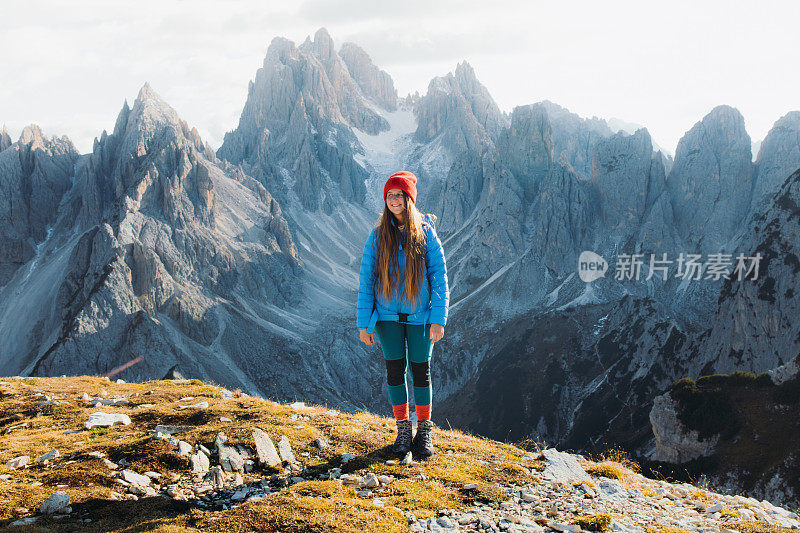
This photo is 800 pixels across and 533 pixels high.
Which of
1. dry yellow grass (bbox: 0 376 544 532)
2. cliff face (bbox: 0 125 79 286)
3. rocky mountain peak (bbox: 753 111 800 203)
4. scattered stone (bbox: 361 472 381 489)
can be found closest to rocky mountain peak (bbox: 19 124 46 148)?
cliff face (bbox: 0 125 79 286)

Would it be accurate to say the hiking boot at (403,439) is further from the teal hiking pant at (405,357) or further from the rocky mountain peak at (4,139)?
the rocky mountain peak at (4,139)

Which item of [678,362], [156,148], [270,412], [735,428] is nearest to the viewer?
[270,412]

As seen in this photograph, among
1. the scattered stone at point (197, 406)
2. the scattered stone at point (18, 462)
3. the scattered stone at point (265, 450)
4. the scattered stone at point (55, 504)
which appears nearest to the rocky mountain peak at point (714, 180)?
the scattered stone at point (197, 406)

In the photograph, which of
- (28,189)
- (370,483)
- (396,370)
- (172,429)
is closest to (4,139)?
(28,189)

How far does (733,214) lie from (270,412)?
19100 cm

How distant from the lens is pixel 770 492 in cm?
4803

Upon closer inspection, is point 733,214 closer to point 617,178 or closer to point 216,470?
point 617,178

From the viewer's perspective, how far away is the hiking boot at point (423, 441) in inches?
396

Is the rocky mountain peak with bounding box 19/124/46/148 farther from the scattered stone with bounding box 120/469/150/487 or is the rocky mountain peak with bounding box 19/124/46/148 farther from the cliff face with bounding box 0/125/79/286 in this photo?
the scattered stone with bounding box 120/469/150/487

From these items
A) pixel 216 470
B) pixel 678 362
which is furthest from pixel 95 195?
pixel 216 470

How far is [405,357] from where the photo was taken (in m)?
10.4

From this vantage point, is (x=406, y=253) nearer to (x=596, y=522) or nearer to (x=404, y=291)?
(x=404, y=291)

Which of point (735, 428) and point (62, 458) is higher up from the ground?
point (62, 458)

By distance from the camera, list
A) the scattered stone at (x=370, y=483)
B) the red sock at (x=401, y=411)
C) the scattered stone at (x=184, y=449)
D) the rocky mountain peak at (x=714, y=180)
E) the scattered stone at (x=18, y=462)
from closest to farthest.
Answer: the scattered stone at (x=370, y=483) → the scattered stone at (x=18, y=462) → the scattered stone at (x=184, y=449) → the red sock at (x=401, y=411) → the rocky mountain peak at (x=714, y=180)
